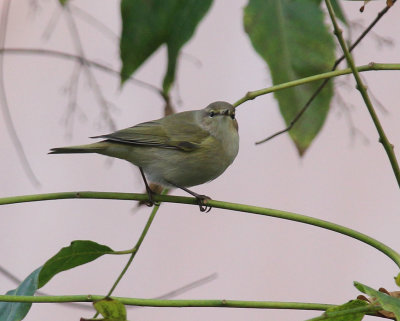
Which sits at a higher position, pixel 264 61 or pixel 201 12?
pixel 201 12

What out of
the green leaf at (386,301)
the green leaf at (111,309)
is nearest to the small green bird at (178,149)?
the green leaf at (111,309)

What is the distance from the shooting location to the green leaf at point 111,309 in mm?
1104

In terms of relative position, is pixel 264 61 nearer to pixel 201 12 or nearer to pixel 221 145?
pixel 201 12

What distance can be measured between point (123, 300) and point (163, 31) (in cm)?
72

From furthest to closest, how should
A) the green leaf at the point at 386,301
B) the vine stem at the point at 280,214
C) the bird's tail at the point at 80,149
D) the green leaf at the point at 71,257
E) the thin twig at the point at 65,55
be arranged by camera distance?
the thin twig at the point at 65,55 → the bird's tail at the point at 80,149 → the green leaf at the point at 71,257 → the vine stem at the point at 280,214 → the green leaf at the point at 386,301

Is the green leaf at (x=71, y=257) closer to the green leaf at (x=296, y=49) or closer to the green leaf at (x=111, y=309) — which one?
the green leaf at (x=111, y=309)

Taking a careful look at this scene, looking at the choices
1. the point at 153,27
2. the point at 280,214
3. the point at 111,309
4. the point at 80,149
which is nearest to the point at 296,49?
the point at 153,27

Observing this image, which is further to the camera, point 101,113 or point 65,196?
point 101,113

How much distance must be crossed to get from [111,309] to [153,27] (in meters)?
→ 0.74

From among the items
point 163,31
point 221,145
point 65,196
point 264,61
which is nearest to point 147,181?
point 221,145

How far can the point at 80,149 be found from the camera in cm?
180

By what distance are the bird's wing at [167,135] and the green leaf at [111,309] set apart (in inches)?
35.6

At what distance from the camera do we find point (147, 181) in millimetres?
2143

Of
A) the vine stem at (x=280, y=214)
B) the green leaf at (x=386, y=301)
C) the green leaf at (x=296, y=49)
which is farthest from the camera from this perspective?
the green leaf at (x=296, y=49)
